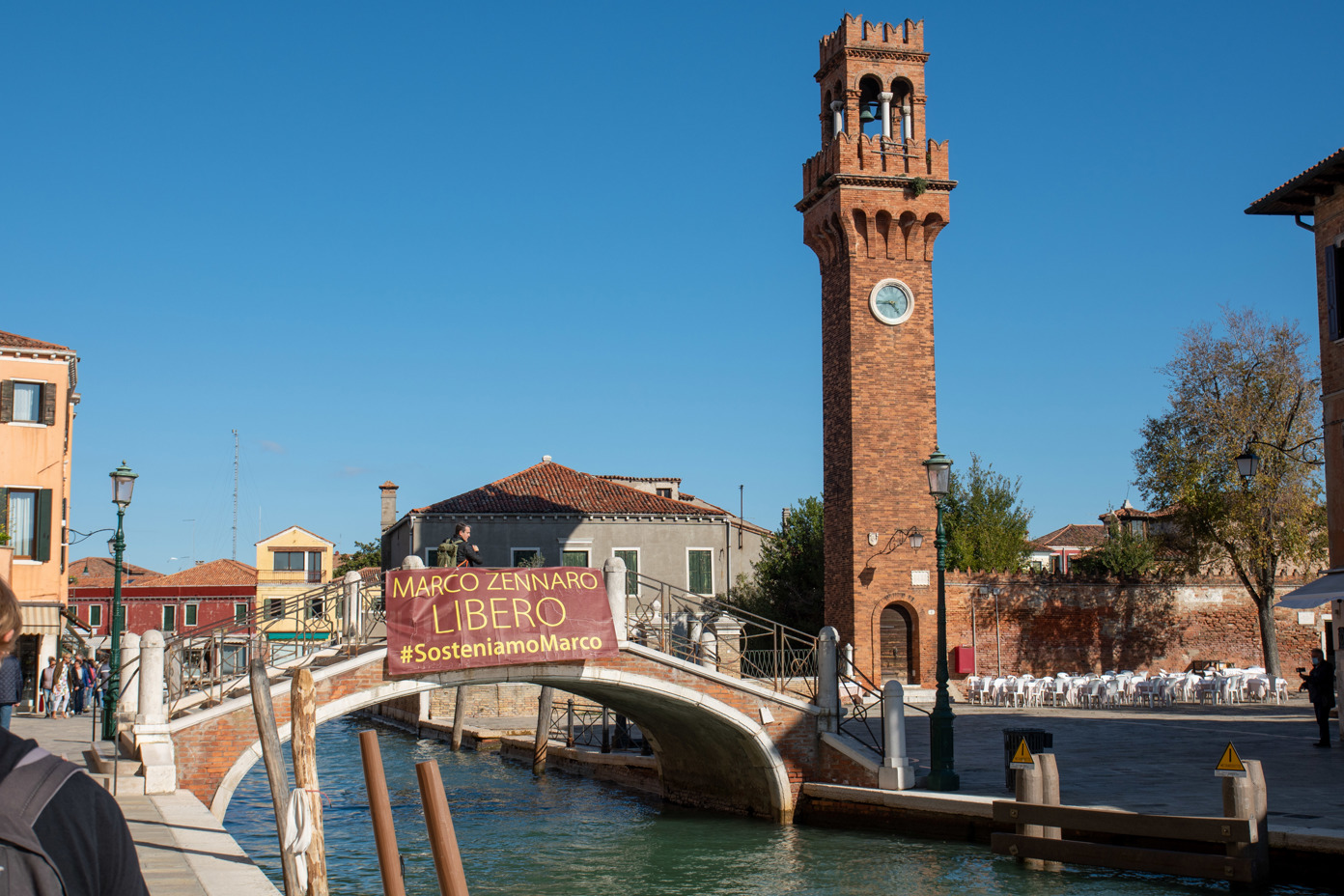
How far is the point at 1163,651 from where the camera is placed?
32281mm

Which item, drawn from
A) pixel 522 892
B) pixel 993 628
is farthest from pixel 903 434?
pixel 522 892

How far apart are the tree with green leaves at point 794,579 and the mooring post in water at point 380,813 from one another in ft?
78.4

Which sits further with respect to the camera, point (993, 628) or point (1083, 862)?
point (993, 628)

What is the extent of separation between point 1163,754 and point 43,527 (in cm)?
2424

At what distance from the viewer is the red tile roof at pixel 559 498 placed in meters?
38.6

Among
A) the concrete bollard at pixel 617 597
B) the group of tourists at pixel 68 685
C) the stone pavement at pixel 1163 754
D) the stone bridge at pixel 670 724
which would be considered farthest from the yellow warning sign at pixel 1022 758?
the group of tourists at pixel 68 685

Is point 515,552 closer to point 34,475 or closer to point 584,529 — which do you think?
point 584,529

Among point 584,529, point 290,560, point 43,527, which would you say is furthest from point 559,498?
point 290,560

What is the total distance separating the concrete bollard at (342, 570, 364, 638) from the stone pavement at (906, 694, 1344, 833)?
825cm

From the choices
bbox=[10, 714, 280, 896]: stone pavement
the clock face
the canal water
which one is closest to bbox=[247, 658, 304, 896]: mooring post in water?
bbox=[10, 714, 280, 896]: stone pavement

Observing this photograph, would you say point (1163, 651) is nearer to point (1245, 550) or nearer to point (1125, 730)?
point (1245, 550)

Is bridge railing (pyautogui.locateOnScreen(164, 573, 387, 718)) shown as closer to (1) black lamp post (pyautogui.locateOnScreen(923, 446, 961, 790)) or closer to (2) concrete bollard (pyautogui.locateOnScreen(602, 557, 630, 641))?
(2) concrete bollard (pyautogui.locateOnScreen(602, 557, 630, 641))

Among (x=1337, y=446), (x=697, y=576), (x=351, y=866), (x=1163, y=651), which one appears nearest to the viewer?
(x=351, y=866)

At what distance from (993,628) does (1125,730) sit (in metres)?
9.09
